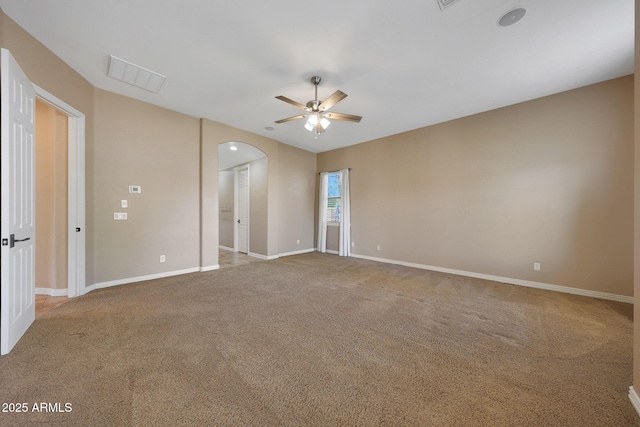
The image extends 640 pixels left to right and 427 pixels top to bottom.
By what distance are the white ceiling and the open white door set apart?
73cm

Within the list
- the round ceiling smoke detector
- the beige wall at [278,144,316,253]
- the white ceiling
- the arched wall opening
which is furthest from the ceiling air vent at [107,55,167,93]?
the round ceiling smoke detector

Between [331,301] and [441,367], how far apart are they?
1.52m

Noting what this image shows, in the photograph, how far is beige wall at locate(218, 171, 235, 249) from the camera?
7.12 m

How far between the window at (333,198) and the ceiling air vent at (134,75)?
4.30 metres

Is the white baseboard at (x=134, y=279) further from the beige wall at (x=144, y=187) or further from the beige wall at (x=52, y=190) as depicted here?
the beige wall at (x=52, y=190)

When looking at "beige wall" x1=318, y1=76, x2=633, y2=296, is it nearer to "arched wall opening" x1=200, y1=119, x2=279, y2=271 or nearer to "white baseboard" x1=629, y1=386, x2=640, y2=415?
"white baseboard" x1=629, y1=386, x2=640, y2=415

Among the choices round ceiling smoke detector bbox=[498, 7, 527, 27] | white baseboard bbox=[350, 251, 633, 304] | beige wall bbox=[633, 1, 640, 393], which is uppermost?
round ceiling smoke detector bbox=[498, 7, 527, 27]

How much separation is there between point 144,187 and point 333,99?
3.35 m

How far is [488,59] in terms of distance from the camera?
8.80ft

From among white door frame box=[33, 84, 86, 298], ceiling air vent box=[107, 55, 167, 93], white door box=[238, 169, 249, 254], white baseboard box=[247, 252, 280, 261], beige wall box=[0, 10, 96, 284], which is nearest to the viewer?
beige wall box=[0, 10, 96, 284]

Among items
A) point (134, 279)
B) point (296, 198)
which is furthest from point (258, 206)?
point (134, 279)

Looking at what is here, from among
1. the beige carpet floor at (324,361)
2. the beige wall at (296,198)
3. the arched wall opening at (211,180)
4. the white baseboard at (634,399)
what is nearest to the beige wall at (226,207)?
the beige wall at (296,198)

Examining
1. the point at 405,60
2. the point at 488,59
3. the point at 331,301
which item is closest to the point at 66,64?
the point at 405,60

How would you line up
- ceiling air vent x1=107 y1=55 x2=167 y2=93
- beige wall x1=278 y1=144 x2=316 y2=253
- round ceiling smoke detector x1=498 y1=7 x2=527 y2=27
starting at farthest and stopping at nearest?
beige wall x1=278 y1=144 x2=316 y2=253 → ceiling air vent x1=107 y1=55 x2=167 y2=93 → round ceiling smoke detector x1=498 y1=7 x2=527 y2=27
